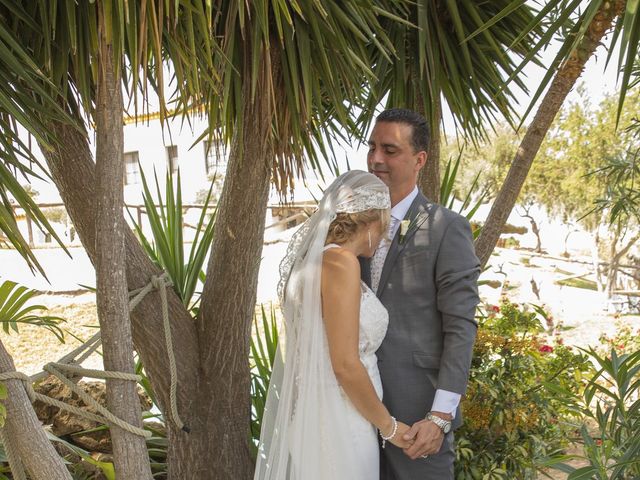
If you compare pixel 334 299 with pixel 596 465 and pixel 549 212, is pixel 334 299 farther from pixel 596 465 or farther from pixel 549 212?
pixel 549 212

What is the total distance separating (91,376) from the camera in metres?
2.20

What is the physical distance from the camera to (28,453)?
6.63ft

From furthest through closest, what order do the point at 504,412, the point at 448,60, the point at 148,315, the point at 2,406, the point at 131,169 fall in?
the point at 131,169
the point at 448,60
the point at 504,412
the point at 148,315
the point at 2,406

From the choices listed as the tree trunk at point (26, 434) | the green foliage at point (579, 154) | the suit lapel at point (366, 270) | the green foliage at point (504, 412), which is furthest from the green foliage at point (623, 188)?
the green foliage at point (579, 154)

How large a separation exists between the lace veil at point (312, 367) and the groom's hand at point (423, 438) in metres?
0.18

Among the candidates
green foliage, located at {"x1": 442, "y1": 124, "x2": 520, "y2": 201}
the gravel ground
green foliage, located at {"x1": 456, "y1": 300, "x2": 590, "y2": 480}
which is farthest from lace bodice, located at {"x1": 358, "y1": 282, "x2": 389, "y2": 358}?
green foliage, located at {"x1": 442, "y1": 124, "x2": 520, "y2": 201}

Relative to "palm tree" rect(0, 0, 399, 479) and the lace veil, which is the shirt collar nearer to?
the lace veil

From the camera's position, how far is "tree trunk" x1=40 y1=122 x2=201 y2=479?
271 centimetres

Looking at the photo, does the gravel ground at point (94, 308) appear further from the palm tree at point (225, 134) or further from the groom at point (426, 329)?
the groom at point (426, 329)

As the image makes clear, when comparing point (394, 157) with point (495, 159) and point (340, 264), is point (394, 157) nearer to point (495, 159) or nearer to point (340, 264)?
point (340, 264)

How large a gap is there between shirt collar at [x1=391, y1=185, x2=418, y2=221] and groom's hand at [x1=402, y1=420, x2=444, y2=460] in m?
0.69

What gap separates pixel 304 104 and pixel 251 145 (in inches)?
12.2

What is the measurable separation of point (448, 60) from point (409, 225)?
4.19 feet

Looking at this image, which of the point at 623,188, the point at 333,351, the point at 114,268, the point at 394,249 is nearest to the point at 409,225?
the point at 394,249
